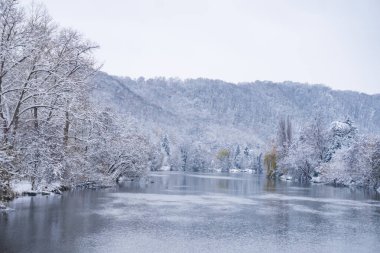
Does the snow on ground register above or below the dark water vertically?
above

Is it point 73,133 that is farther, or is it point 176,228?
point 73,133

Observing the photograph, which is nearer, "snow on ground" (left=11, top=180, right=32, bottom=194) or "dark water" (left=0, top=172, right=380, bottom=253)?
"dark water" (left=0, top=172, right=380, bottom=253)

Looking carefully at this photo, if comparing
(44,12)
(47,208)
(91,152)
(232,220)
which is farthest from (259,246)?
(91,152)

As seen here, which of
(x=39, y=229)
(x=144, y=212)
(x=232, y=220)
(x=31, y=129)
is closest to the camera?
(x=39, y=229)

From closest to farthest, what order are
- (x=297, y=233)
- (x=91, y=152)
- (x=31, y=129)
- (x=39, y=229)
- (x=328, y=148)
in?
(x=39, y=229) < (x=297, y=233) < (x=31, y=129) < (x=91, y=152) < (x=328, y=148)

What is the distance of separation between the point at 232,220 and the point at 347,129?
72.0 m

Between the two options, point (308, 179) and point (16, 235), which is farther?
point (308, 179)

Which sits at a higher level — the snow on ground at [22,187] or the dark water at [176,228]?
the snow on ground at [22,187]

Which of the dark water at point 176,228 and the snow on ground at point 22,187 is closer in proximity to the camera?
the dark water at point 176,228

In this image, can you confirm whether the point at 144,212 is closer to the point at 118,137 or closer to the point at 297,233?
the point at 297,233

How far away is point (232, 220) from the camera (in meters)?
26.5

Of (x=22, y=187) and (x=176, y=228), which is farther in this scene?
(x=22, y=187)

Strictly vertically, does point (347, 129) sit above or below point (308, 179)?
above

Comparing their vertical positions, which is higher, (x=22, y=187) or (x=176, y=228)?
(x=22, y=187)
